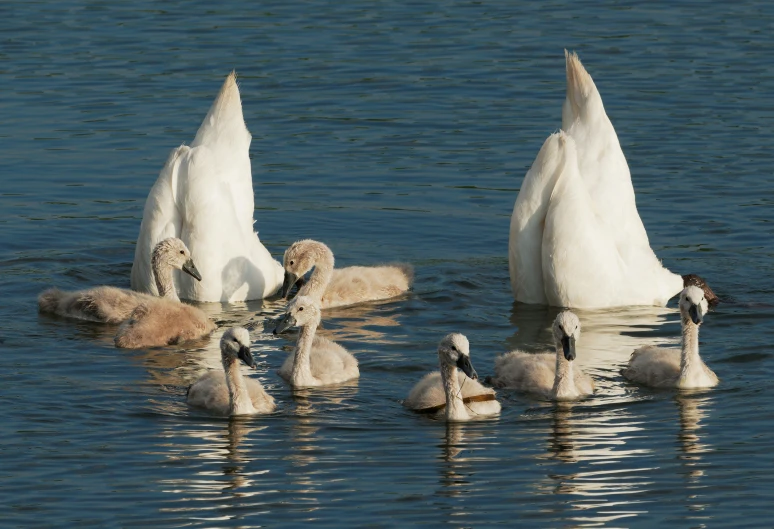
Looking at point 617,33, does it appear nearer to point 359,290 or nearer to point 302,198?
point 302,198

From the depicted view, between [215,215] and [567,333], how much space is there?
430cm

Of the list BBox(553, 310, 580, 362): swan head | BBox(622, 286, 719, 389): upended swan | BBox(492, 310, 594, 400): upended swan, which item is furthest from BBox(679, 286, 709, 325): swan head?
BBox(553, 310, 580, 362): swan head

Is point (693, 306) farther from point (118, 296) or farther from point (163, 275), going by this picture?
point (118, 296)

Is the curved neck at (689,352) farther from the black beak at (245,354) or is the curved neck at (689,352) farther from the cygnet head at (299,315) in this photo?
the black beak at (245,354)

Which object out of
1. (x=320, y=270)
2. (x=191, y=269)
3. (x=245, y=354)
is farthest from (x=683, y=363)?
(x=191, y=269)

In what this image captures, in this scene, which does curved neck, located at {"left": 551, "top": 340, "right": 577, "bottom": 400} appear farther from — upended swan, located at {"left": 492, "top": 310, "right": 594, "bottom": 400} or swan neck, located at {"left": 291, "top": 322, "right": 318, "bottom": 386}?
swan neck, located at {"left": 291, "top": 322, "right": 318, "bottom": 386}

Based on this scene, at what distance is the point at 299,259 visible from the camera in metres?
14.8

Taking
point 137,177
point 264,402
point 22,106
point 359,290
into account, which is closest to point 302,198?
point 137,177

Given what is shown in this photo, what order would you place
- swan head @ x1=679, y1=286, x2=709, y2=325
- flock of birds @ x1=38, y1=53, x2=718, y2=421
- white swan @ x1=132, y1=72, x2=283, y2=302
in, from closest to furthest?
swan head @ x1=679, y1=286, x2=709, y2=325 → flock of birds @ x1=38, y1=53, x2=718, y2=421 → white swan @ x1=132, y1=72, x2=283, y2=302

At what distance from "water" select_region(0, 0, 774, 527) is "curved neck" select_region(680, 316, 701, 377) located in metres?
0.26

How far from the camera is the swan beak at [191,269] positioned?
14.8 m

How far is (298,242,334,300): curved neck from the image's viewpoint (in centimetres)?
1470

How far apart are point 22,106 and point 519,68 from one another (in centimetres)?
669

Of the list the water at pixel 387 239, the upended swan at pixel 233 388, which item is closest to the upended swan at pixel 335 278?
the water at pixel 387 239
